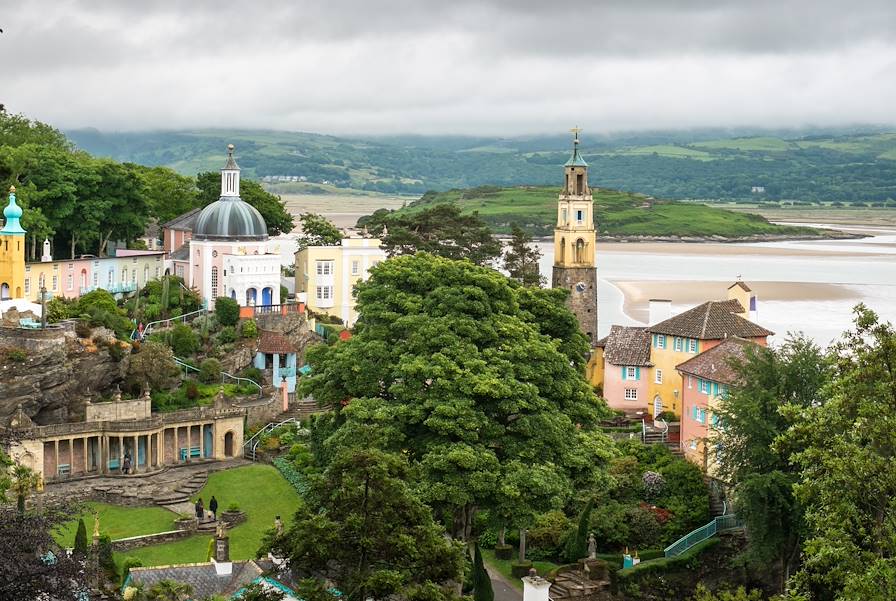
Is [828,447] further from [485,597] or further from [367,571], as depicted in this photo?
[485,597]

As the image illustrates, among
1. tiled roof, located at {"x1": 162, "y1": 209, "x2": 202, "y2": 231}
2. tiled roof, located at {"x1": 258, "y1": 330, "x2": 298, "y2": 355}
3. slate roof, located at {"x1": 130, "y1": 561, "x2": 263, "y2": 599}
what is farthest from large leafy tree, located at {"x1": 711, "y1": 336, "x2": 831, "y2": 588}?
tiled roof, located at {"x1": 162, "y1": 209, "x2": 202, "y2": 231}

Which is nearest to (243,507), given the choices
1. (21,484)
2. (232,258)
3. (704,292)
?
(21,484)

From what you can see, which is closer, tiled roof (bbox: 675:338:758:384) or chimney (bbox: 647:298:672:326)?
tiled roof (bbox: 675:338:758:384)

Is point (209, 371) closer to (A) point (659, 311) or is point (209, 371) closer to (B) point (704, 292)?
(A) point (659, 311)

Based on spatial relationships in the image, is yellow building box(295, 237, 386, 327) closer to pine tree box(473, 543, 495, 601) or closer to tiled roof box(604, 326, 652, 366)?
tiled roof box(604, 326, 652, 366)

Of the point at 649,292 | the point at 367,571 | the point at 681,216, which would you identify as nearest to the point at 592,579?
the point at 367,571

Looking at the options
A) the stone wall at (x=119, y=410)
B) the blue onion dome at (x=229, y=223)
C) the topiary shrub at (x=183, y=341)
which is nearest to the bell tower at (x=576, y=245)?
Result: the blue onion dome at (x=229, y=223)
